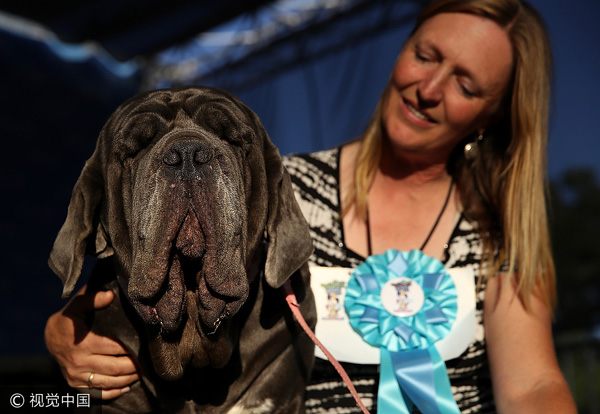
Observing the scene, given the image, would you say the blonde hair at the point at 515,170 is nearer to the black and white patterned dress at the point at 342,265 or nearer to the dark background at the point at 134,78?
the black and white patterned dress at the point at 342,265

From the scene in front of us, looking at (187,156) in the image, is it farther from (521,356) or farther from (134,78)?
(134,78)

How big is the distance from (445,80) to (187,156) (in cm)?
124

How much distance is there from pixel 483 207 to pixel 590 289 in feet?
9.60

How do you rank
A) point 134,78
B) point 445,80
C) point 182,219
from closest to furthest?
point 182,219, point 445,80, point 134,78

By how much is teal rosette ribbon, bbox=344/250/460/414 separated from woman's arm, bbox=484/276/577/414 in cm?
16

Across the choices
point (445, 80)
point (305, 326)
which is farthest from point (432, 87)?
point (305, 326)

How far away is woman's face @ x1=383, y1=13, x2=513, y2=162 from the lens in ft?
8.10

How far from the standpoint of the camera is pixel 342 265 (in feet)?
7.99

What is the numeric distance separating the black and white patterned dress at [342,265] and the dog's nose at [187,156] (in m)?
0.93

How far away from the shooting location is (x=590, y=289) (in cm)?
507

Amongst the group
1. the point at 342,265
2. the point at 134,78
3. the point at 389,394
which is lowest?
the point at 389,394

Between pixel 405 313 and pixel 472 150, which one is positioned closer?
pixel 405 313

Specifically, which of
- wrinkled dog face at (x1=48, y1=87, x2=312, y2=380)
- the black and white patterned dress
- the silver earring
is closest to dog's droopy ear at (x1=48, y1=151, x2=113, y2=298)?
wrinkled dog face at (x1=48, y1=87, x2=312, y2=380)

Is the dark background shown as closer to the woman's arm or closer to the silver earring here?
the silver earring
